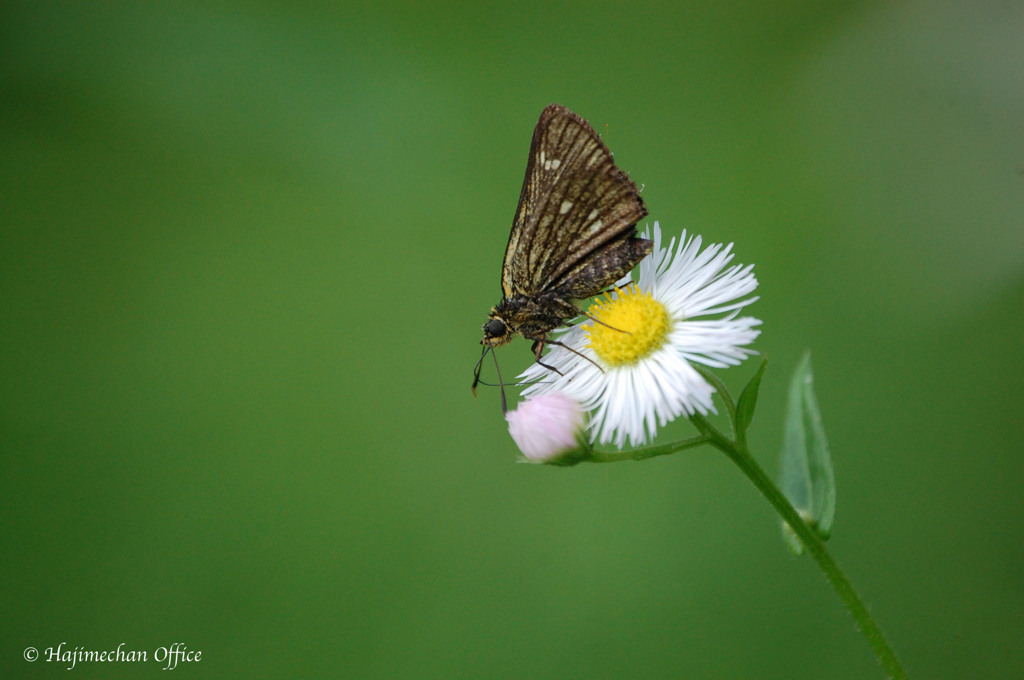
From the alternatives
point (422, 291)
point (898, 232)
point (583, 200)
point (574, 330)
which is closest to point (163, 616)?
point (422, 291)

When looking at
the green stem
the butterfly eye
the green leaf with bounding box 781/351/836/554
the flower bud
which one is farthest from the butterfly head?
the green leaf with bounding box 781/351/836/554

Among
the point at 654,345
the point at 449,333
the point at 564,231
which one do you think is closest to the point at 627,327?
the point at 654,345

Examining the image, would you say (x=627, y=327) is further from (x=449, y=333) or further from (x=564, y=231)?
(x=449, y=333)

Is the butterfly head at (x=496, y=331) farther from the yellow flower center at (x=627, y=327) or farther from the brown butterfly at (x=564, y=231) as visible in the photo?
the yellow flower center at (x=627, y=327)

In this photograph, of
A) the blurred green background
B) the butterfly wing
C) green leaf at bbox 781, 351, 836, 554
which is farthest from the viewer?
the blurred green background

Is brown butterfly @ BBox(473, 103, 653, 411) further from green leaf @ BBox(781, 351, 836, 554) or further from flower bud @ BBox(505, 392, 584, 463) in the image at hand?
green leaf @ BBox(781, 351, 836, 554)

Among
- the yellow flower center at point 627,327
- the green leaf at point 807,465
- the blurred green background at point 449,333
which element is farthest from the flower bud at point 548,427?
the blurred green background at point 449,333

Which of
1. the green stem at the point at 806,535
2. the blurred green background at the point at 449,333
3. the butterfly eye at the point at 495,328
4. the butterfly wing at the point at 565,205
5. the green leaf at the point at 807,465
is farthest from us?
the blurred green background at the point at 449,333
